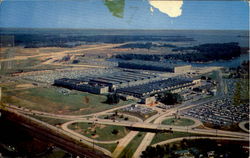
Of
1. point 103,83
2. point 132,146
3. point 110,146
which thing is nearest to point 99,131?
point 110,146

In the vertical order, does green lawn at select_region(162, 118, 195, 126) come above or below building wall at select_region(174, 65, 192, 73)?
below

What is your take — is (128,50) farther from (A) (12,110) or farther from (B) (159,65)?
(A) (12,110)

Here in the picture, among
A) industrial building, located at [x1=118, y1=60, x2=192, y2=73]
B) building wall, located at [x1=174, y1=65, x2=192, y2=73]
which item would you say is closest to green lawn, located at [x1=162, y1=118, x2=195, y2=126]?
industrial building, located at [x1=118, y1=60, x2=192, y2=73]

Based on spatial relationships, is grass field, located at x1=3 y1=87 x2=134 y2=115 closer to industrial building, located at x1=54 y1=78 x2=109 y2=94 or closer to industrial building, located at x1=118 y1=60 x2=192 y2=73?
industrial building, located at x1=54 y1=78 x2=109 y2=94

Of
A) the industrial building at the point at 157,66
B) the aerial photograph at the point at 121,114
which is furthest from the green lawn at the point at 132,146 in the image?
the industrial building at the point at 157,66

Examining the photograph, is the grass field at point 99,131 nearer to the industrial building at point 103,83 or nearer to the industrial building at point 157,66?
the industrial building at point 103,83

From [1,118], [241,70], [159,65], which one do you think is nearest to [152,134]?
[1,118]
